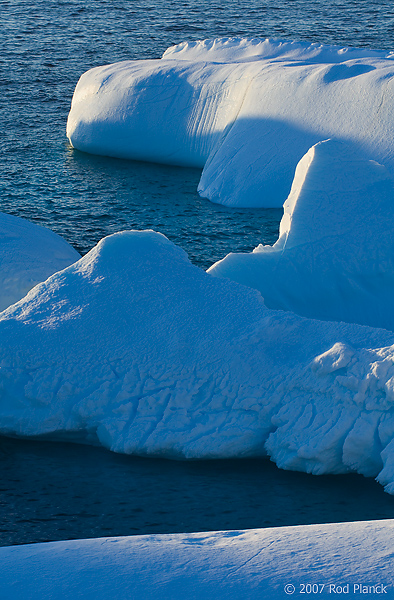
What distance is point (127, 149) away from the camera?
13383mm

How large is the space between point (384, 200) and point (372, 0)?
1690 cm

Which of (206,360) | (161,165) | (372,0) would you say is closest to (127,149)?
(161,165)

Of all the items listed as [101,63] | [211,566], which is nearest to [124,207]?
[101,63]

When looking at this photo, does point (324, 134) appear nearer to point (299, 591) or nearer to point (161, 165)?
point (161, 165)

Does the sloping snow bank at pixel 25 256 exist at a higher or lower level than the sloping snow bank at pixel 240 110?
lower

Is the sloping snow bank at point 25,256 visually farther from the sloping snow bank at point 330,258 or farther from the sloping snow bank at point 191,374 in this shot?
the sloping snow bank at point 330,258

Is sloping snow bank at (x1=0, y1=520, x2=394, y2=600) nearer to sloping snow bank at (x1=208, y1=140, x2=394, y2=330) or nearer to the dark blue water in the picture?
sloping snow bank at (x1=208, y1=140, x2=394, y2=330)

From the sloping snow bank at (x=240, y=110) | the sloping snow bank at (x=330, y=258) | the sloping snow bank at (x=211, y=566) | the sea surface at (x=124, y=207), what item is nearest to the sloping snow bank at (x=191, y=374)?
the sea surface at (x=124, y=207)

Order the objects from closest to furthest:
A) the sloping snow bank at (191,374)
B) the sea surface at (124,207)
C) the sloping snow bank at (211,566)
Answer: the sloping snow bank at (211,566) → the sea surface at (124,207) → the sloping snow bank at (191,374)

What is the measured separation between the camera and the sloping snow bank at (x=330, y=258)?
770cm

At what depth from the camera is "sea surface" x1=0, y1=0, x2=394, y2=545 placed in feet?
18.4

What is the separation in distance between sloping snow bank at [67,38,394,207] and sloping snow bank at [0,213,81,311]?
351cm

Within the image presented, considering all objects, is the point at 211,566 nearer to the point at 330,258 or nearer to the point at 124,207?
the point at 330,258

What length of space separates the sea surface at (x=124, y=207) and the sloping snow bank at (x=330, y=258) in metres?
2.10
